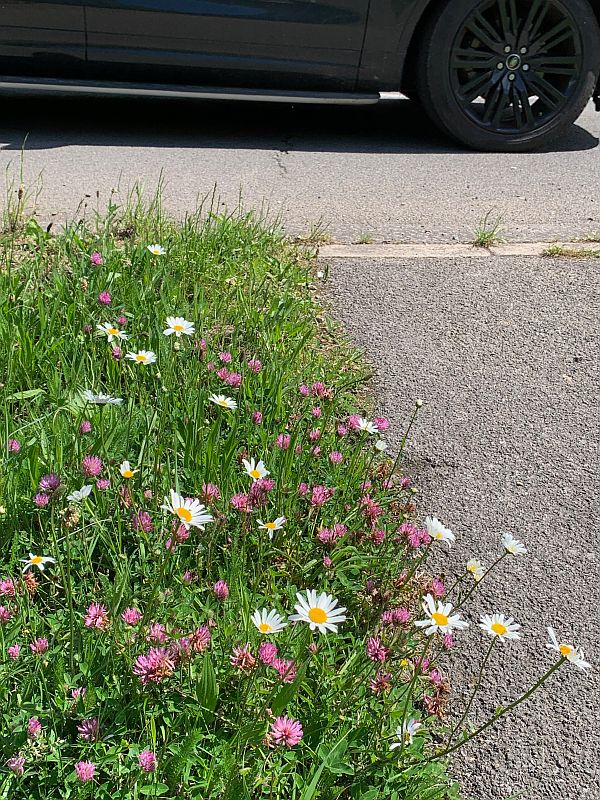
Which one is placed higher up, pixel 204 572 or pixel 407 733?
pixel 407 733

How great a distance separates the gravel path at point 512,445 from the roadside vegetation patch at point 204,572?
3.7 inches

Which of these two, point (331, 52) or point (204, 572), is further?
point (331, 52)

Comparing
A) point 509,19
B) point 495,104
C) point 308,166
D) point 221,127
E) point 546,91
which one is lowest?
point 221,127

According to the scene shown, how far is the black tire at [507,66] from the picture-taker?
18.2ft

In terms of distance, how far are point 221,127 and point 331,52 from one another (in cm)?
101

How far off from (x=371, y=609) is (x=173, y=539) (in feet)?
1.90

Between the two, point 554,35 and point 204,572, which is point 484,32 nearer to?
point 554,35

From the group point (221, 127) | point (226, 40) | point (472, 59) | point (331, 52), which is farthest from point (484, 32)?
point (221, 127)

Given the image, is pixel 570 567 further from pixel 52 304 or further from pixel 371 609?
pixel 52 304

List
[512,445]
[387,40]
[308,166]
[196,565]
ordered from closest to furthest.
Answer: [196,565] < [512,445] < [308,166] < [387,40]

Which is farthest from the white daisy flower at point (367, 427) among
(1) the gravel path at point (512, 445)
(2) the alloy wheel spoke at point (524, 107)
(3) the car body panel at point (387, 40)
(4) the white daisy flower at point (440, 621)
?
(2) the alloy wheel spoke at point (524, 107)

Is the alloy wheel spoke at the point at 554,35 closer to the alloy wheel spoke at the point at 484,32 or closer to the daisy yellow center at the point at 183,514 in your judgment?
the alloy wheel spoke at the point at 484,32

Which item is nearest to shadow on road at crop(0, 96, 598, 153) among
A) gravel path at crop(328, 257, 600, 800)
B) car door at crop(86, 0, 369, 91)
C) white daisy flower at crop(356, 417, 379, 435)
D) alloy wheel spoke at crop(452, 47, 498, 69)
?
car door at crop(86, 0, 369, 91)

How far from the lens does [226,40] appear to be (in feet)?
17.9
